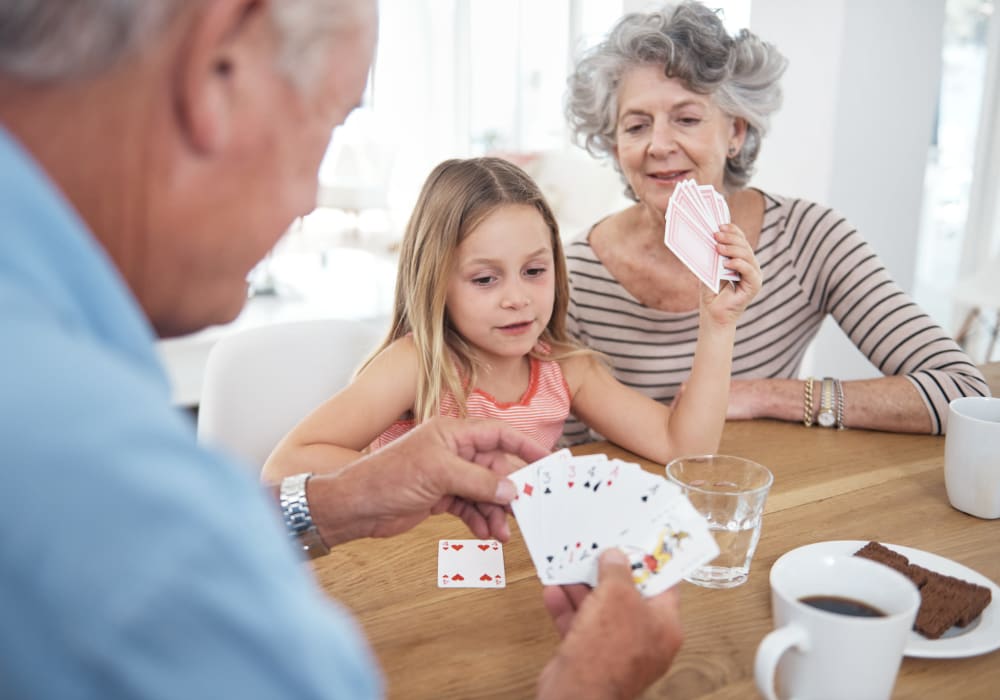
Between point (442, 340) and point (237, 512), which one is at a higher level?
point (237, 512)

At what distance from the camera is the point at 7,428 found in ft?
1.51

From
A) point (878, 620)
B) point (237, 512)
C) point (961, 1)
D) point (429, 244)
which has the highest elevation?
point (961, 1)

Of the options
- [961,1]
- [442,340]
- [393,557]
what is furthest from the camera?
[961,1]

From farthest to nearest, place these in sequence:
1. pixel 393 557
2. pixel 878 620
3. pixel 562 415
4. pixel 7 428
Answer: pixel 562 415 < pixel 393 557 < pixel 878 620 < pixel 7 428

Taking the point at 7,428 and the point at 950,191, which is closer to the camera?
the point at 7,428

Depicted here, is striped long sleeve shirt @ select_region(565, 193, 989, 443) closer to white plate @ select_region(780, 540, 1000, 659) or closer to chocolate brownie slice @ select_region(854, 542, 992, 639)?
white plate @ select_region(780, 540, 1000, 659)

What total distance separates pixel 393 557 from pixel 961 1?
5510 mm

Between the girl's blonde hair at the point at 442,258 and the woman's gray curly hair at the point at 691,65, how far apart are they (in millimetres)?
372

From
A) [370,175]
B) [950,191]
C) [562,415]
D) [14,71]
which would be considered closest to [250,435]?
[562,415]

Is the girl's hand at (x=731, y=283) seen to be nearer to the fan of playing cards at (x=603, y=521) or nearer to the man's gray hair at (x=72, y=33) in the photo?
A: the fan of playing cards at (x=603, y=521)

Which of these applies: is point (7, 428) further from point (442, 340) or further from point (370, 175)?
point (370, 175)

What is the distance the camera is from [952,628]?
3.59ft

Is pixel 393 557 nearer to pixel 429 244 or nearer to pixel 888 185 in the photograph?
pixel 429 244

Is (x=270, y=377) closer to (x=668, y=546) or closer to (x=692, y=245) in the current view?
(x=692, y=245)
